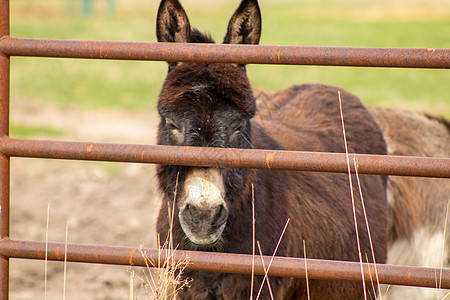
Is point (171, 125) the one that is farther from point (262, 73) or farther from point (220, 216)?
point (262, 73)

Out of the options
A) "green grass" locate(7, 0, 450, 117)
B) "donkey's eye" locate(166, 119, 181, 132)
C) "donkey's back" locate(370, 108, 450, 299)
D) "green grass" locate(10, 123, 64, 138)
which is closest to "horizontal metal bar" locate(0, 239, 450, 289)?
"donkey's eye" locate(166, 119, 181, 132)

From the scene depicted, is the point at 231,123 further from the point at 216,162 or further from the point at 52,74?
the point at 52,74

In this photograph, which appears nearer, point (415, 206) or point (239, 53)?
point (239, 53)

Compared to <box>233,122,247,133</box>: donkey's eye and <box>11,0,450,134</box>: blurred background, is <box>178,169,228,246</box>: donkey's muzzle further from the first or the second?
<box>11,0,450,134</box>: blurred background

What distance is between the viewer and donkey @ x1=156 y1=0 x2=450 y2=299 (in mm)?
2799

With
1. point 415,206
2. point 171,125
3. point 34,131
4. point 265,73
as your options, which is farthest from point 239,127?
point 265,73

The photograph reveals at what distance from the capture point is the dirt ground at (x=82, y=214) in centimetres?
560

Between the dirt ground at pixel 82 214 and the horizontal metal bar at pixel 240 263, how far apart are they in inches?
78.5

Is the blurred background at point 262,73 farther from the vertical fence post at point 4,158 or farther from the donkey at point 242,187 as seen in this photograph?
the vertical fence post at point 4,158

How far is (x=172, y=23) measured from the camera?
3168mm

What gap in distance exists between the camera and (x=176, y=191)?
2.95 metres

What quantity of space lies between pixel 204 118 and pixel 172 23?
0.67 meters

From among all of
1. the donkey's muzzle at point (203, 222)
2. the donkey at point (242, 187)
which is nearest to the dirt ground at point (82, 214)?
the donkey at point (242, 187)

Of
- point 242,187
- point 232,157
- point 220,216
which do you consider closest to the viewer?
point 232,157
